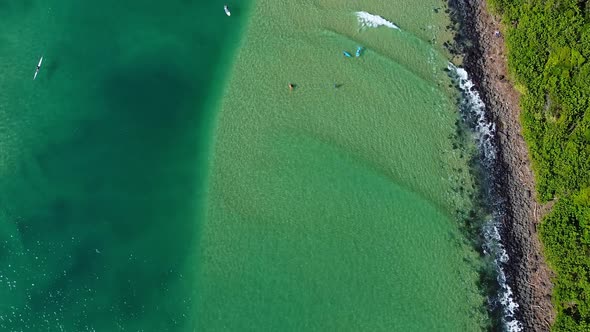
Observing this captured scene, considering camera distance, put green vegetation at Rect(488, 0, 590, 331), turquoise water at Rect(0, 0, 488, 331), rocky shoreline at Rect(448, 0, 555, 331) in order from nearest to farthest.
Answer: green vegetation at Rect(488, 0, 590, 331) → turquoise water at Rect(0, 0, 488, 331) → rocky shoreline at Rect(448, 0, 555, 331)

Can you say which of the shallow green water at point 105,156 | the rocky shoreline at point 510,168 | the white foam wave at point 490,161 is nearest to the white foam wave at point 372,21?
the rocky shoreline at point 510,168

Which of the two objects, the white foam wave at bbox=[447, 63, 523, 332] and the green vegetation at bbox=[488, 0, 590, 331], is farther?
the white foam wave at bbox=[447, 63, 523, 332]

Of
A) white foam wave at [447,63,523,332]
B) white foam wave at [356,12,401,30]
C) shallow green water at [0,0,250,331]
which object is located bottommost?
shallow green water at [0,0,250,331]

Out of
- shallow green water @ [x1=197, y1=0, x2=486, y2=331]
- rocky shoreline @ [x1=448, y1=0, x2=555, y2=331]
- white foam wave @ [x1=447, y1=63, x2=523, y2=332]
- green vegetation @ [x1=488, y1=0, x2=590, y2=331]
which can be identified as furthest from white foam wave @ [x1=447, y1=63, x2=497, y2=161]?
green vegetation @ [x1=488, y1=0, x2=590, y2=331]

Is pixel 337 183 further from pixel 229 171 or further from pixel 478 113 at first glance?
pixel 478 113

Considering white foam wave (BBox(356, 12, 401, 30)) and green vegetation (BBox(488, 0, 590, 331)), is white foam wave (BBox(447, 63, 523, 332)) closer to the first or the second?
green vegetation (BBox(488, 0, 590, 331))

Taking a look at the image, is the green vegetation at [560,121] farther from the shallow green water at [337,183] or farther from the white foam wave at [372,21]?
the white foam wave at [372,21]

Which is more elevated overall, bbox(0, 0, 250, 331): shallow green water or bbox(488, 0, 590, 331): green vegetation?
bbox(488, 0, 590, 331): green vegetation

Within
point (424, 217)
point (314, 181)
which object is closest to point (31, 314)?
point (314, 181)
